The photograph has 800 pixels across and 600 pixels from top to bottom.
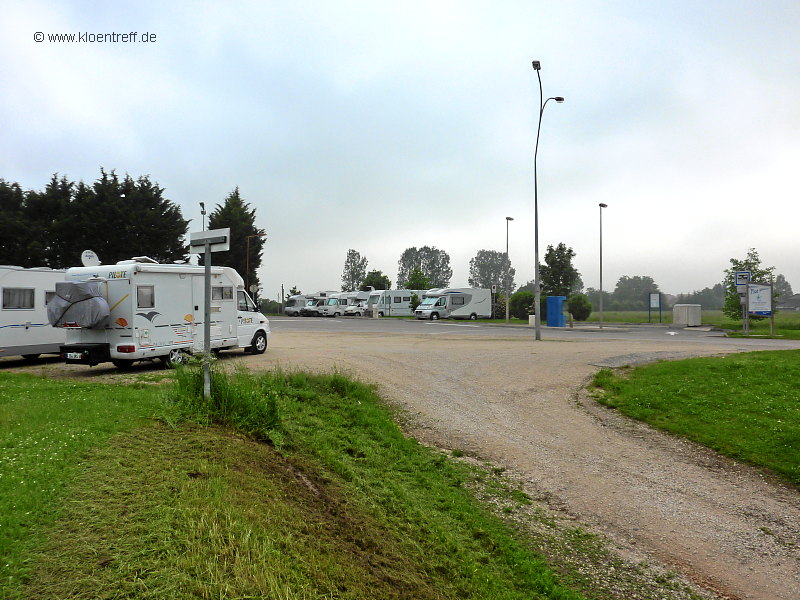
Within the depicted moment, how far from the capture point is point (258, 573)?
3475 mm

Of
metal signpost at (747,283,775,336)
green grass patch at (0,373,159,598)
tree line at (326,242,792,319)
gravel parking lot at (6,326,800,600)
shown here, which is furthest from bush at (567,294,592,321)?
green grass patch at (0,373,159,598)

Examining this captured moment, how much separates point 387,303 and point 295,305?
11685 mm

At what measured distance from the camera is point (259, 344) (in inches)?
726

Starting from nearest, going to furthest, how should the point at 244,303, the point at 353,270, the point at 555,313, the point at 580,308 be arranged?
the point at 244,303, the point at 555,313, the point at 580,308, the point at 353,270

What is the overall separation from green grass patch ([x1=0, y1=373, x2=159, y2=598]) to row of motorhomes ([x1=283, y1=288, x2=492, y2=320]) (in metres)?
42.9

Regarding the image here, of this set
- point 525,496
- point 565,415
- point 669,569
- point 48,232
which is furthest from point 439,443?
point 48,232

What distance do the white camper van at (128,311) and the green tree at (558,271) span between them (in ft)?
172

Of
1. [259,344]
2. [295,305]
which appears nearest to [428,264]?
[295,305]

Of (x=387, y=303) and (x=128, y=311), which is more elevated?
(x=387, y=303)

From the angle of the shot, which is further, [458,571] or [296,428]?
[296,428]

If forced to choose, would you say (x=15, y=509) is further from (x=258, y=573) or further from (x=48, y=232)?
(x=48, y=232)

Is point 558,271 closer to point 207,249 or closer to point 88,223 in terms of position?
point 88,223

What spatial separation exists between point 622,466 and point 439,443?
8.14ft

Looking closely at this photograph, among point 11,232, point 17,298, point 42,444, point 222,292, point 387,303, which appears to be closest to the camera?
point 42,444
